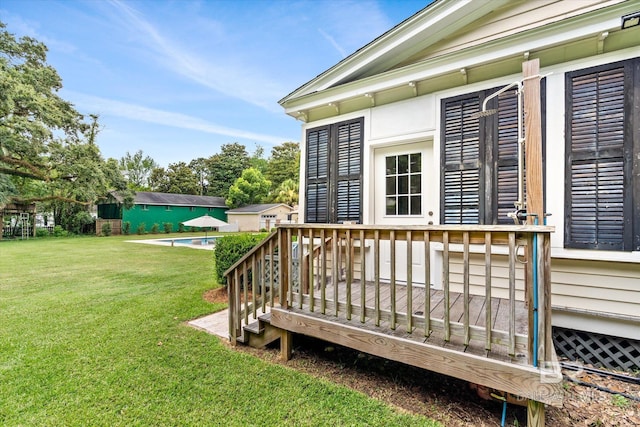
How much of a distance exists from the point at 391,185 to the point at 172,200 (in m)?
23.7

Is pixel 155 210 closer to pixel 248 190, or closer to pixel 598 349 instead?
pixel 248 190

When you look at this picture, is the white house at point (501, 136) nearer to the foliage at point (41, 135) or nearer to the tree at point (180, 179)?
the foliage at point (41, 135)

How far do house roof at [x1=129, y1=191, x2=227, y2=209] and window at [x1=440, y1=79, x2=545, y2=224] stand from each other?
75.2ft

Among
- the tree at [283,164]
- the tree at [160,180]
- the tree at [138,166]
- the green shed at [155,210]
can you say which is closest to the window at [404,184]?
the green shed at [155,210]

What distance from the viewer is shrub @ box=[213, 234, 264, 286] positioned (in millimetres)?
5301

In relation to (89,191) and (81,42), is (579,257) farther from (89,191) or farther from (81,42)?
(89,191)

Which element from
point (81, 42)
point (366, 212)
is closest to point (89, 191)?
point (81, 42)

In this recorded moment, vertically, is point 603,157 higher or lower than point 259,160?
lower

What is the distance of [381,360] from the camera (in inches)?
117

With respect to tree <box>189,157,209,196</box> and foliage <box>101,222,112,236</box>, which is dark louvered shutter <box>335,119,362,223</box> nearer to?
foliage <box>101,222,112,236</box>

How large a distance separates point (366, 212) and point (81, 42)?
15.2m

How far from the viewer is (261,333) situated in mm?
3133

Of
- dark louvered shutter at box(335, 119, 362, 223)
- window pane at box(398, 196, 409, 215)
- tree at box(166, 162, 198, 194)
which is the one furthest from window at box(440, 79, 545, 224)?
tree at box(166, 162, 198, 194)

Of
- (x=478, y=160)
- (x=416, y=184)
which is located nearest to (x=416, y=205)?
(x=416, y=184)
